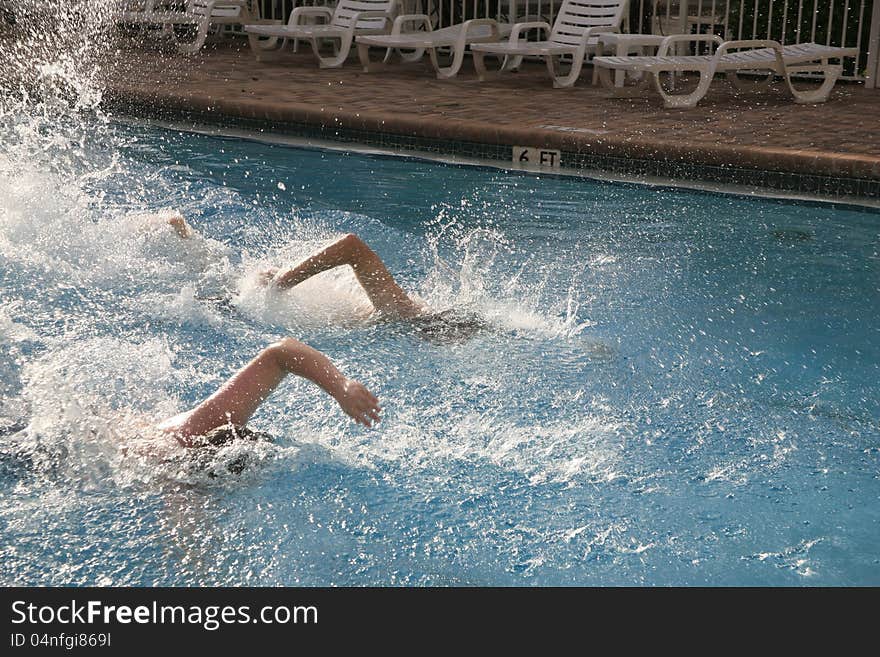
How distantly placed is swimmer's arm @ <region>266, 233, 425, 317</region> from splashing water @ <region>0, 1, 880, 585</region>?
0.11m

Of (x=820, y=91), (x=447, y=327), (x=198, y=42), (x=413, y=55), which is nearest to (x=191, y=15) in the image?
(x=198, y=42)

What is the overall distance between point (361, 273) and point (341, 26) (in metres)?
7.96

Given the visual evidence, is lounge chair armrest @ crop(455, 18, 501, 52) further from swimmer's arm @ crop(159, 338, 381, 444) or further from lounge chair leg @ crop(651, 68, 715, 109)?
swimmer's arm @ crop(159, 338, 381, 444)

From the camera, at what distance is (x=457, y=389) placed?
436 centimetres

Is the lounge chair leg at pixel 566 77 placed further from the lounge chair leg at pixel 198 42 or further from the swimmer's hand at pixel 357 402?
the swimmer's hand at pixel 357 402

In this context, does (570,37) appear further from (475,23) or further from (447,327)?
(447,327)

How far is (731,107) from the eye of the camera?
9.25 metres

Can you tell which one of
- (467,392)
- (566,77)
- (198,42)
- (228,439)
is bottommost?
(467,392)

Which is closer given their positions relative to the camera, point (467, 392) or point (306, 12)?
point (467, 392)

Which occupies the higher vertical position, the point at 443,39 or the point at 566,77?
the point at 443,39

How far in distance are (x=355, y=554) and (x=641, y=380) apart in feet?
5.50

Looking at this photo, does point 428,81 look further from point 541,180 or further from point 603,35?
point 541,180

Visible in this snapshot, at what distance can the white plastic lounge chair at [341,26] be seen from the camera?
11680 mm

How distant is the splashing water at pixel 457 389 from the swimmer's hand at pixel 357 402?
377mm
